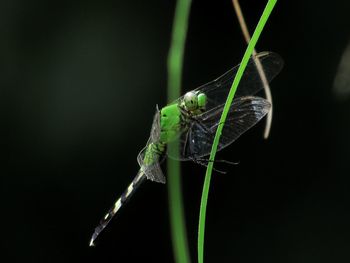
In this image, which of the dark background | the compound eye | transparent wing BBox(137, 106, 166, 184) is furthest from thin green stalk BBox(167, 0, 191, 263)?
the dark background

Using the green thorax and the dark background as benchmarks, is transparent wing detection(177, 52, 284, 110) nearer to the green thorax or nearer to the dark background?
the green thorax

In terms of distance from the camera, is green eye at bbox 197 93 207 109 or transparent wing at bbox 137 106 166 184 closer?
transparent wing at bbox 137 106 166 184

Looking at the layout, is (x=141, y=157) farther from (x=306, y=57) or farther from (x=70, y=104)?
(x=306, y=57)

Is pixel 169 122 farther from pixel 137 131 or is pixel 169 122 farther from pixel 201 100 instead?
pixel 137 131

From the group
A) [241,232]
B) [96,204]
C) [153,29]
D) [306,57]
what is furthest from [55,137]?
[306,57]

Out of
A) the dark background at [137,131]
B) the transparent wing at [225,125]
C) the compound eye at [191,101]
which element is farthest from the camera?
the dark background at [137,131]

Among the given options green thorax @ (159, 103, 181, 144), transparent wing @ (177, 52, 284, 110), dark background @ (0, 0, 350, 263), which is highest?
dark background @ (0, 0, 350, 263)

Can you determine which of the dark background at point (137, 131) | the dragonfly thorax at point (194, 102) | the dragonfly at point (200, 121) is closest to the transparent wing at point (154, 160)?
the dragonfly at point (200, 121)

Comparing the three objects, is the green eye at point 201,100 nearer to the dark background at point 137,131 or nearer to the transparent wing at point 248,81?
the transparent wing at point 248,81
